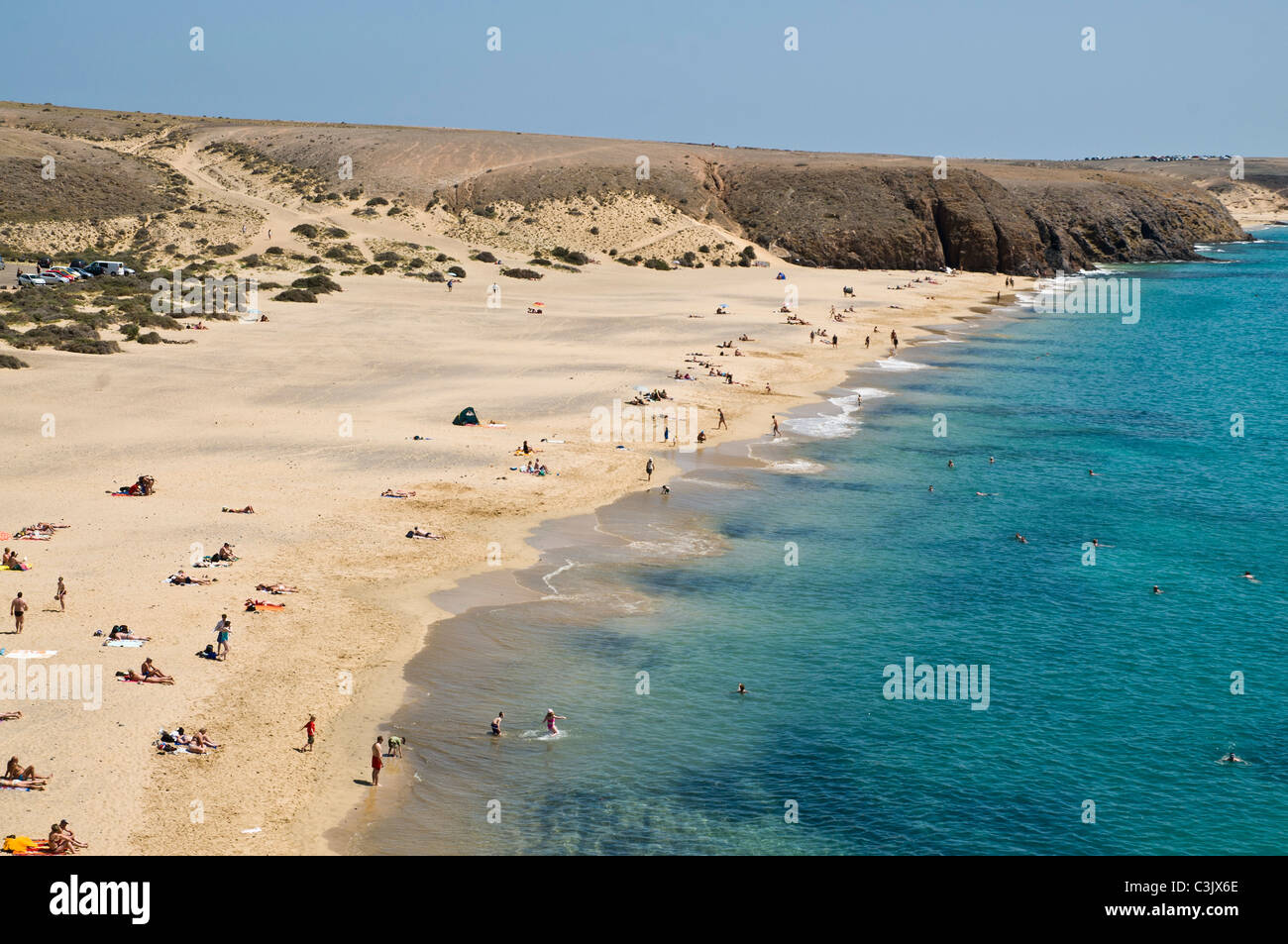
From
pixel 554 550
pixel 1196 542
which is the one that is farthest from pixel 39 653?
pixel 1196 542

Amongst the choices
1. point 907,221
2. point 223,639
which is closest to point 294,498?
point 223,639

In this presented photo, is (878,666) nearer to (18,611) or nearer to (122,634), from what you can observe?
(122,634)

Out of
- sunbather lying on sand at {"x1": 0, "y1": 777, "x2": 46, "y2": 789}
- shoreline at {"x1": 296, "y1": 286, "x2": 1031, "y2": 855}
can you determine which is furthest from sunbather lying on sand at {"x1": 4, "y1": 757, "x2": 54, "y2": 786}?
shoreline at {"x1": 296, "y1": 286, "x2": 1031, "y2": 855}

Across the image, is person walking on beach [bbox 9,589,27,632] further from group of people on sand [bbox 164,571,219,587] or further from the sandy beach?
group of people on sand [bbox 164,571,219,587]

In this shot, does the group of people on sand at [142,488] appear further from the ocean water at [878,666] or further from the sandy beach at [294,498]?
the ocean water at [878,666]

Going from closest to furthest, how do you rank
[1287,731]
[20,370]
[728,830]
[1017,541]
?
1. [728,830]
2. [1287,731]
3. [1017,541]
4. [20,370]
